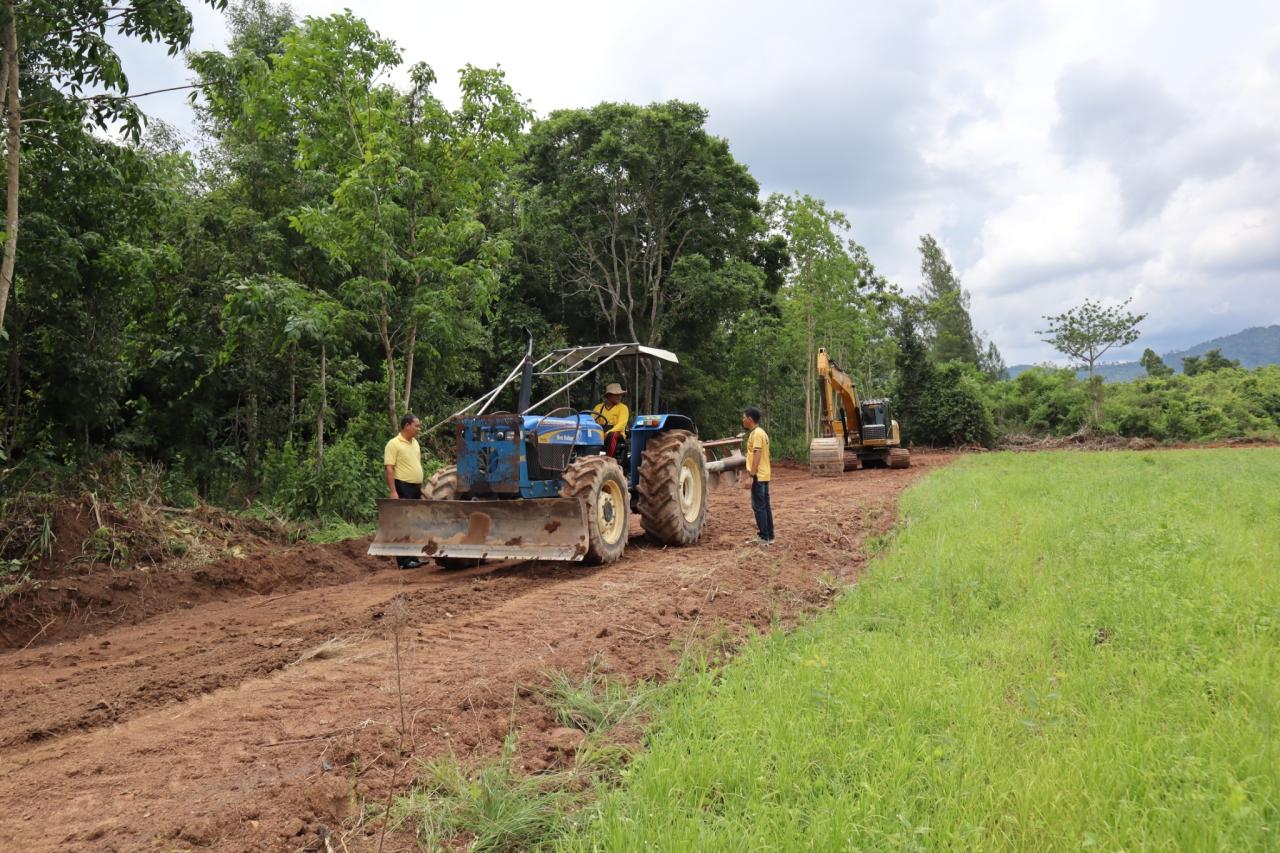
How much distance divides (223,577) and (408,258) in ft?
17.7

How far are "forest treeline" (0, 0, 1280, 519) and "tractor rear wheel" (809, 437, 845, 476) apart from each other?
529cm

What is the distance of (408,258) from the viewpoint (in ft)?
38.5

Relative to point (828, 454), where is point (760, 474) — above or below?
above

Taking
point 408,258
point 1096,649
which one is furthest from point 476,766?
point 408,258

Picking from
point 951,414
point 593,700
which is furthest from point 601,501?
point 951,414

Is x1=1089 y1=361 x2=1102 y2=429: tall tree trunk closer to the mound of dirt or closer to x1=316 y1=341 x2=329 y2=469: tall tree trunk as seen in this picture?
x1=316 y1=341 x2=329 y2=469: tall tree trunk

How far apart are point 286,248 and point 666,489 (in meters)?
7.78

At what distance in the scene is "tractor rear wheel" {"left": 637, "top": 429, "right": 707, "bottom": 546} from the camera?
909 cm

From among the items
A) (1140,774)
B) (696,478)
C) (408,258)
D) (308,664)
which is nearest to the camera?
(1140,774)

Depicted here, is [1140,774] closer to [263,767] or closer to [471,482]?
[263,767]

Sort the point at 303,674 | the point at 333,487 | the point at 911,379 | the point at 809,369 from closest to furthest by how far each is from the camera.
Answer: the point at 303,674
the point at 333,487
the point at 809,369
the point at 911,379

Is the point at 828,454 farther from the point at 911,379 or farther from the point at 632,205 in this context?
the point at 911,379

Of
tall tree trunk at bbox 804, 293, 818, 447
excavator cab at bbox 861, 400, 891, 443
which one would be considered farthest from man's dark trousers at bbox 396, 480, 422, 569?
tall tree trunk at bbox 804, 293, 818, 447

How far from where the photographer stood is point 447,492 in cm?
871
